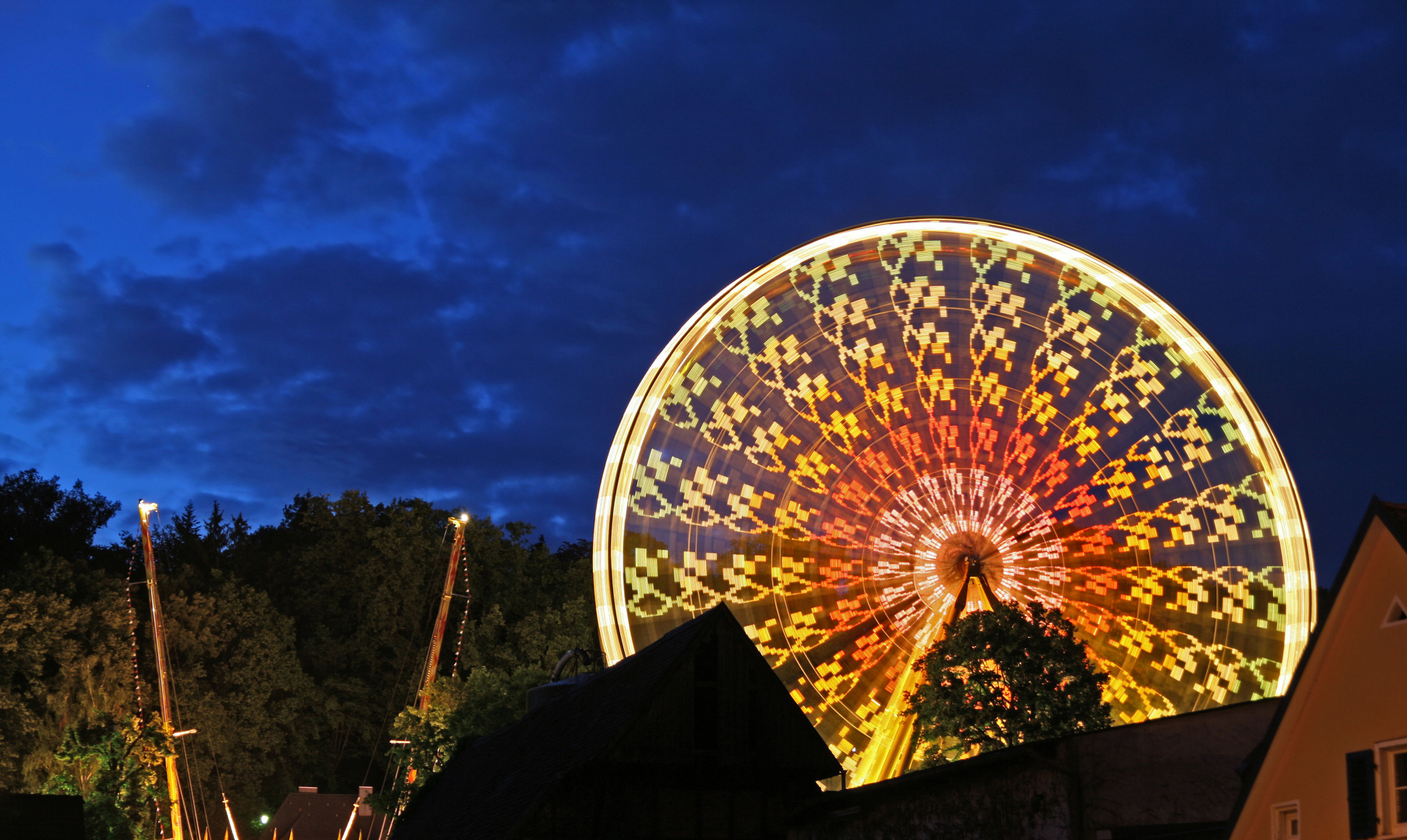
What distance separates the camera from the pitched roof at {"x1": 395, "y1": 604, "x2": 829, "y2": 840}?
57.0 feet

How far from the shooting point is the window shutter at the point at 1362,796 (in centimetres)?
1008

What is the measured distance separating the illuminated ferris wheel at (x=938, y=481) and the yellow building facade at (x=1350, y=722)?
48.3 feet

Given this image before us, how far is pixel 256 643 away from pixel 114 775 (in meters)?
11.7

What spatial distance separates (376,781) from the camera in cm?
6506

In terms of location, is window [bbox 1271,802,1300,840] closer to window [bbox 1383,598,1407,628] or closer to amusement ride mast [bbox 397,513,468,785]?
window [bbox 1383,598,1407,628]

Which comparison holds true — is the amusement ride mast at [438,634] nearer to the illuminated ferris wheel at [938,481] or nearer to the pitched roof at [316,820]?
the pitched roof at [316,820]

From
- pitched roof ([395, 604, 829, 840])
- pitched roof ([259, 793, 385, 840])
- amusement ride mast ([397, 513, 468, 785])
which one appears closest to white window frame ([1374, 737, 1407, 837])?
pitched roof ([395, 604, 829, 840])

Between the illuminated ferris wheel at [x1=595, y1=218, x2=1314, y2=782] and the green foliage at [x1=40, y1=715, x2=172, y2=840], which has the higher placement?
the illuminated ferris wheel at [x1=595, y1=218, x2=1314, y2=782]

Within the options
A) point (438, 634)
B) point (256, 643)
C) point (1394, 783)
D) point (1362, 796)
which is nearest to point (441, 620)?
point (438, 634)

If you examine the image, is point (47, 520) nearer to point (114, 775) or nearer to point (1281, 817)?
point (114, 775)

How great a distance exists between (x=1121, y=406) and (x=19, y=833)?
→ 1105 inches

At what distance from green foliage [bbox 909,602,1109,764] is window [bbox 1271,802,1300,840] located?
13.7 meters

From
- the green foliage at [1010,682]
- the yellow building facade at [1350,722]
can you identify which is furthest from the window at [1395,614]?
the green foliage at [1010,682]

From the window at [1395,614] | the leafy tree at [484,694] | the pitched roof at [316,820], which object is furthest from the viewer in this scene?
the pitched roof at [316,820]
